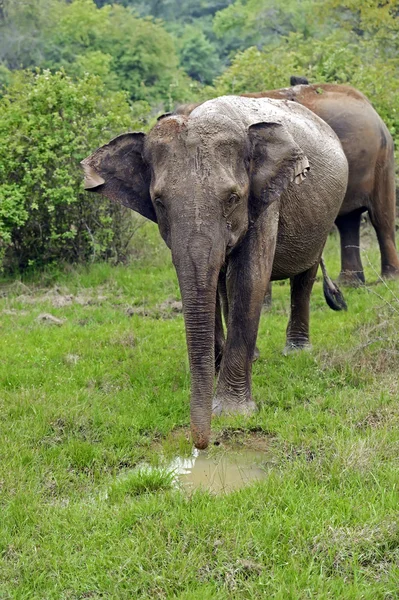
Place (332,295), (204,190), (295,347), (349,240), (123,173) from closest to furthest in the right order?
(204,190)
(123,173)
(295,347)
(332,295)
(349,240)

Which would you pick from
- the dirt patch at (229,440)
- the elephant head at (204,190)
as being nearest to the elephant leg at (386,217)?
the elephant head at (204,190)

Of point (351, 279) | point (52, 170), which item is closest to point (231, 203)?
point (351, 279)

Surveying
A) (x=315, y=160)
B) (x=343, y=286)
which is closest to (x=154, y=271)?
(x=343, y=286)

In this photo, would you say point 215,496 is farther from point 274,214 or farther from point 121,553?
point 274,214

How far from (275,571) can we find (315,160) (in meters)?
4.24

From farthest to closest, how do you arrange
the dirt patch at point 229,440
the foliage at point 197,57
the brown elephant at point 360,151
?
the foliage at point 197,57, the brown elephant at point 360,151, the dirt patch at point 229,440

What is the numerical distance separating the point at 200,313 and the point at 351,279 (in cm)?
655

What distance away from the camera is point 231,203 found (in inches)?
213

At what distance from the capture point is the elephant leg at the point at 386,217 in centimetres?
1089

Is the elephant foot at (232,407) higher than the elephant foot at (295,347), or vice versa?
the elephant foot at (232,407)

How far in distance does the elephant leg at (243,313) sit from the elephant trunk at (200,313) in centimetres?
88

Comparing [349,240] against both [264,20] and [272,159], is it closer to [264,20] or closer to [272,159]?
[272,159]

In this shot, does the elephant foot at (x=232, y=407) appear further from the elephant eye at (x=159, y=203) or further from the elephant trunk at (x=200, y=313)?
the elephant eye at (x=159, y=203)

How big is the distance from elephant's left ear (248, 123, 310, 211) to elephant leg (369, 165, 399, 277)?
533 centimetres
